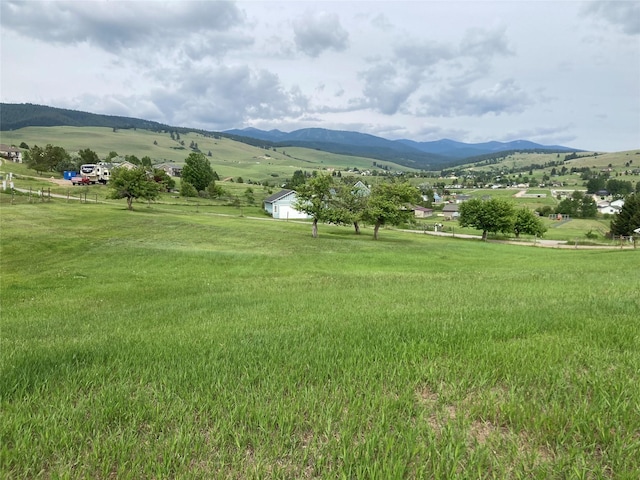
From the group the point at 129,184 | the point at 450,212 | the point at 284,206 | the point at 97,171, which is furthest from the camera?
the point at 450,212

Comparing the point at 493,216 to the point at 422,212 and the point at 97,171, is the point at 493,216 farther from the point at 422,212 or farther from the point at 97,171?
the point at 97,171

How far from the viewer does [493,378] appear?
4.12 metres

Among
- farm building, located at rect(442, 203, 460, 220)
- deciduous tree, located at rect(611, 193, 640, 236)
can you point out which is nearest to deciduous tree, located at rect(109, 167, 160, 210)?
deciduous tree, located at rect(611, 193, 640, 236)

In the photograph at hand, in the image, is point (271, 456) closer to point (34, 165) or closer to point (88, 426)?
point (88, 426)

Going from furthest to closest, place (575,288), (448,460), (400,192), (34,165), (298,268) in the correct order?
(34,165) → (400,192) → (298,268) → (575,288) → (448,460)

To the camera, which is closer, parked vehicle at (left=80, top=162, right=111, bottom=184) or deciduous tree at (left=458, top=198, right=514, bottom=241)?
deciduous tree at (left=458, top=198, right=514, bottom=241)

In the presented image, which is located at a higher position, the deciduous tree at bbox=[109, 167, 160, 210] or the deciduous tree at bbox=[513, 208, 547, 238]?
the deciduous tree at bbox=[109, 167, 160, 210]

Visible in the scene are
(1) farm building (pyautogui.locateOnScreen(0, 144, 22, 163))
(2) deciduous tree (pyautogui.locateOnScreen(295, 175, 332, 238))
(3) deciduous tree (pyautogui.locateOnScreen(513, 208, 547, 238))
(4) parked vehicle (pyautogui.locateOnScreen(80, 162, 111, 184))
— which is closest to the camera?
(2) deciduous tree (pyautogui.locateOnScreen(295, 175, 332, 238))

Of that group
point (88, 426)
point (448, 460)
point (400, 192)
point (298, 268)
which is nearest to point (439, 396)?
point (448, 460)

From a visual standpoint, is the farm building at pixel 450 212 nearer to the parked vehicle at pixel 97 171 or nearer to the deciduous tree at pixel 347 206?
the deciduous tree at pixel 347 206

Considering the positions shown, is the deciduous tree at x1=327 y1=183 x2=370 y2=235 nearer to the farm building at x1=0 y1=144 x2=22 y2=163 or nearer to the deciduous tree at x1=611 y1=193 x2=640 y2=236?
the deciduous tree at x1=611 y1=193 x2=640 y2=236

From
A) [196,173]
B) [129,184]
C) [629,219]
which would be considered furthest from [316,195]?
[629,219]

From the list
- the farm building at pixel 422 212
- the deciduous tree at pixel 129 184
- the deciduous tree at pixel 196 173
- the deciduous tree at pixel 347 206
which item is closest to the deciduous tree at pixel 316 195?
the deciduous tree at pixel 347 206

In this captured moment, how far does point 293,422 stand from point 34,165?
138 meters
